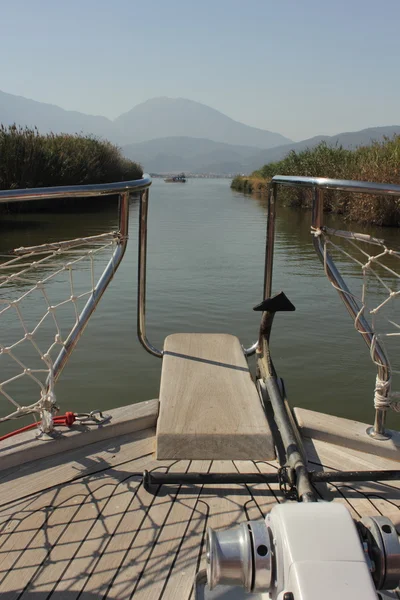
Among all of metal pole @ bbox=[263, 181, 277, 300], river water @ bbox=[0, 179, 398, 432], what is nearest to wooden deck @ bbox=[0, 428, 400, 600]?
metal pole @ bbox=[263, 181, 277, 300]

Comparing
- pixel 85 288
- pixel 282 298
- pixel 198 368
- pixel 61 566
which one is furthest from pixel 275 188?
pixel 85 288

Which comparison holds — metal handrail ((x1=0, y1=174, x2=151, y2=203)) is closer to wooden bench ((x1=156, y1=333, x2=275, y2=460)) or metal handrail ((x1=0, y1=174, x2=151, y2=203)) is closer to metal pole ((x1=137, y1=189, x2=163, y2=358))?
metal pole ((x1=137, y1=189, x2=163, y2=358))

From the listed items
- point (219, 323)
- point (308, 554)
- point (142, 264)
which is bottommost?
point (219, 323)

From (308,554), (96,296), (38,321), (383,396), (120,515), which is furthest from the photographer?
(38,321)

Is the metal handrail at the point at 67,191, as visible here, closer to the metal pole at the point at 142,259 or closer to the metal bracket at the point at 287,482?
the metal pole at the point at 142,259

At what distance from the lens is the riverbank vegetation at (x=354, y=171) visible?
43.9ft

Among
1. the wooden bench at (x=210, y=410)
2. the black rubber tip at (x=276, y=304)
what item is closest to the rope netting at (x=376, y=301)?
the black rubber tip at (x=276, y=304)

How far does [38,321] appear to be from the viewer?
5.39 metres

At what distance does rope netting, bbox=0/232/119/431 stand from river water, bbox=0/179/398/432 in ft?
0.83

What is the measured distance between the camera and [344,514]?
3.57 ft

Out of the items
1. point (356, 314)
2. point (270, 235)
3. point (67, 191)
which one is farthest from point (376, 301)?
point (67, 191)

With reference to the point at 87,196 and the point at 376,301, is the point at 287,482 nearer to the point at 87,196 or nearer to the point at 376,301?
the point at 87,196

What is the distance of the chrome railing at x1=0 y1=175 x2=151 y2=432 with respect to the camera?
5.93 ft

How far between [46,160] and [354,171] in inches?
345
